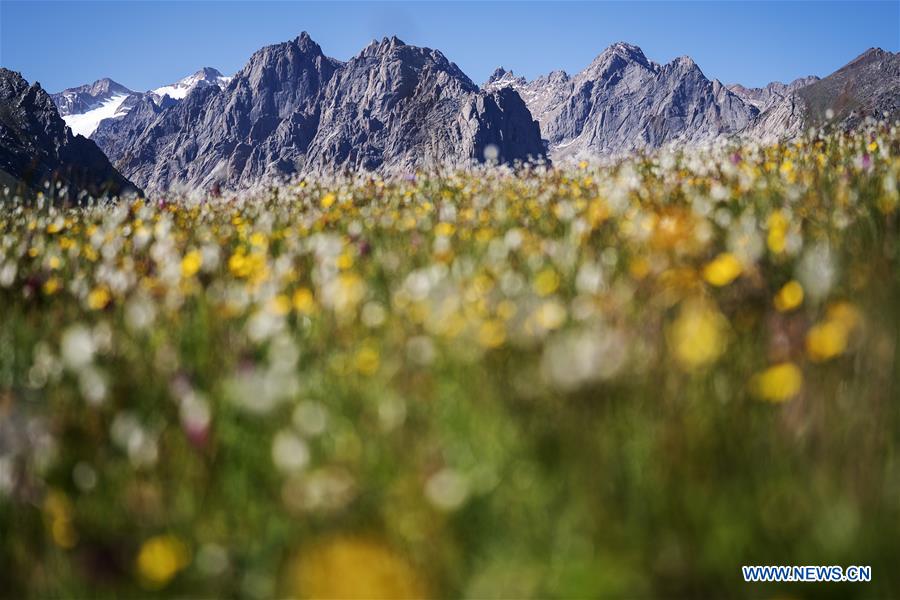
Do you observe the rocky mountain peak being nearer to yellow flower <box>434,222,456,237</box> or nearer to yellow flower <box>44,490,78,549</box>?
yellow flower <box>434,222,456,237</box>

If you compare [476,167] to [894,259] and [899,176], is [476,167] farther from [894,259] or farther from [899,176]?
[894,259]

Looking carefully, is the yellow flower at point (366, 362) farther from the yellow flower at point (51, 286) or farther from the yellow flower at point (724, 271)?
the yellow flower at point (51, 286)

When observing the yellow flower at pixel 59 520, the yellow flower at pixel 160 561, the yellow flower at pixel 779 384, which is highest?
the yellow flower at pixel 779 384

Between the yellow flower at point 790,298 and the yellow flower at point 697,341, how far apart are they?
0.88ft

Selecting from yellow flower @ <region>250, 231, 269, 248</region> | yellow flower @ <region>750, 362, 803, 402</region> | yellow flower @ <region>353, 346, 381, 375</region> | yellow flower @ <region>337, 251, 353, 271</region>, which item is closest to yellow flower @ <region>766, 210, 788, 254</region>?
yellow flower @ <region>750, 362, 803, 402</region>

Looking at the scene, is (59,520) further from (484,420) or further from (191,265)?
(191,265)

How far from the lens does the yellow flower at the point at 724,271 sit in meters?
3.01

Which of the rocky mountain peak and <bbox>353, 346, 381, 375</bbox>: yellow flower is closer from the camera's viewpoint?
<bbox>353, 346, 381, 375</bbox>: yellow flower

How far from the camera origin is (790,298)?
2734mm

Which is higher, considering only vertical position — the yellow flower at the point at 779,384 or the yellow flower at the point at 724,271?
the yellow flower at the point at 724,271

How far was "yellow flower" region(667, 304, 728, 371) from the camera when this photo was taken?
2.18m

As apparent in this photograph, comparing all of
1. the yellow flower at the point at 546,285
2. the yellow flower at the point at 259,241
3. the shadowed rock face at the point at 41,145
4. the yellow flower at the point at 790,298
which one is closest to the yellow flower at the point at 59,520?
the yellow flower at the point at 546,285

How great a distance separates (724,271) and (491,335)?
43.0 inches

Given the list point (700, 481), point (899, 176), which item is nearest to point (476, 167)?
point (899, 176)
